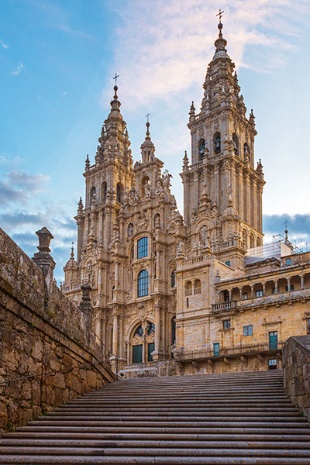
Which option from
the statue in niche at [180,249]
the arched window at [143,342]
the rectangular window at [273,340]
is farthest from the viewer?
the arched window at [143,342]

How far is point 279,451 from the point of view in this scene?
9414 millimetres

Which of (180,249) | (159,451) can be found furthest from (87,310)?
(180,249)

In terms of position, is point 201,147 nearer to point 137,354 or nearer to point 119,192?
point 119,192

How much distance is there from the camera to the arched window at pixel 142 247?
53.7m

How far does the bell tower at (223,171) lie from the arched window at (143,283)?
6.37 m

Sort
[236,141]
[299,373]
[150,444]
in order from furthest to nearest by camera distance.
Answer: [236,141] < [299,373] < [150,444]

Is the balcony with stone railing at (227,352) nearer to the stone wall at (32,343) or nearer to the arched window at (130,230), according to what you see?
the arched window at (130,230)

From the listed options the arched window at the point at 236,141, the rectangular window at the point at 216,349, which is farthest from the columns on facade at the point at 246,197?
the rectangular window at the point at 216,349

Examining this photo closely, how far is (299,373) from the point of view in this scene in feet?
38.6

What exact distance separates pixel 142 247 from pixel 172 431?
43.6 metres

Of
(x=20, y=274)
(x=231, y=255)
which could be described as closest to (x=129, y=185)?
(x=231, y=255)

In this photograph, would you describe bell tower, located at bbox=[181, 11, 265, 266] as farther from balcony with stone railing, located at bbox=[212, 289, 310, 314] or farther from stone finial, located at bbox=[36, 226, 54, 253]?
stone finial, located at bbox=[36, 226, 54, 253]

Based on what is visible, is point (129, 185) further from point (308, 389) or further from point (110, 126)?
point (308, 389)

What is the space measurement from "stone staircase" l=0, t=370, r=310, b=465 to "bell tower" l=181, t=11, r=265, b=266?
3232 cm
